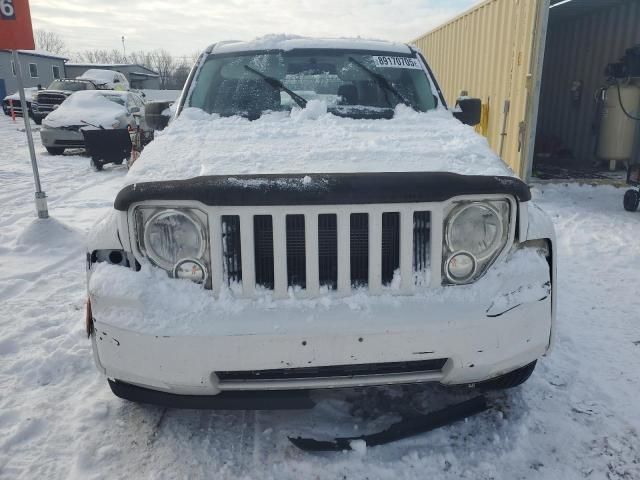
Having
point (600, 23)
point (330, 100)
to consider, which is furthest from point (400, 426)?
point (600, 23)

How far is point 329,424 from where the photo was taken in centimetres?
237

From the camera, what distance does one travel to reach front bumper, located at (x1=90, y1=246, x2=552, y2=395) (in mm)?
1901

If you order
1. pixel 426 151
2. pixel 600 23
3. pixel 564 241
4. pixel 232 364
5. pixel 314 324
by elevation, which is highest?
pixel 600 23

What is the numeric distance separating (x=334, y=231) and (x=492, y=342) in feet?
2.41

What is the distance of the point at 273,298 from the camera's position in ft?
6.57

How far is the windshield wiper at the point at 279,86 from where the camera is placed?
348 centimetres

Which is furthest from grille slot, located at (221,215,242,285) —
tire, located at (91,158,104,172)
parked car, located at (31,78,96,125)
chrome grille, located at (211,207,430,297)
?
parked car, located at (31,78,96,125)

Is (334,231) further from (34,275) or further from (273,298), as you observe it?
(34,275)

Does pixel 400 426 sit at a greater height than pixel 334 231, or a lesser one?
lesser

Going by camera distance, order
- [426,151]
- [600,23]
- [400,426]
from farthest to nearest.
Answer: [600,23]
[426,151]
[400,426]

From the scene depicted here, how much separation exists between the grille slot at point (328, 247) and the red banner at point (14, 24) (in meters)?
5.20

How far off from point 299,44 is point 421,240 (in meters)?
2.39

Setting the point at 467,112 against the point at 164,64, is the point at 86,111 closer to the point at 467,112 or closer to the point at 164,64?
the point at 467,112

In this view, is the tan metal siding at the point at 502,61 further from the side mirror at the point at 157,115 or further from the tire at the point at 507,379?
the tire at the point at 507,379
